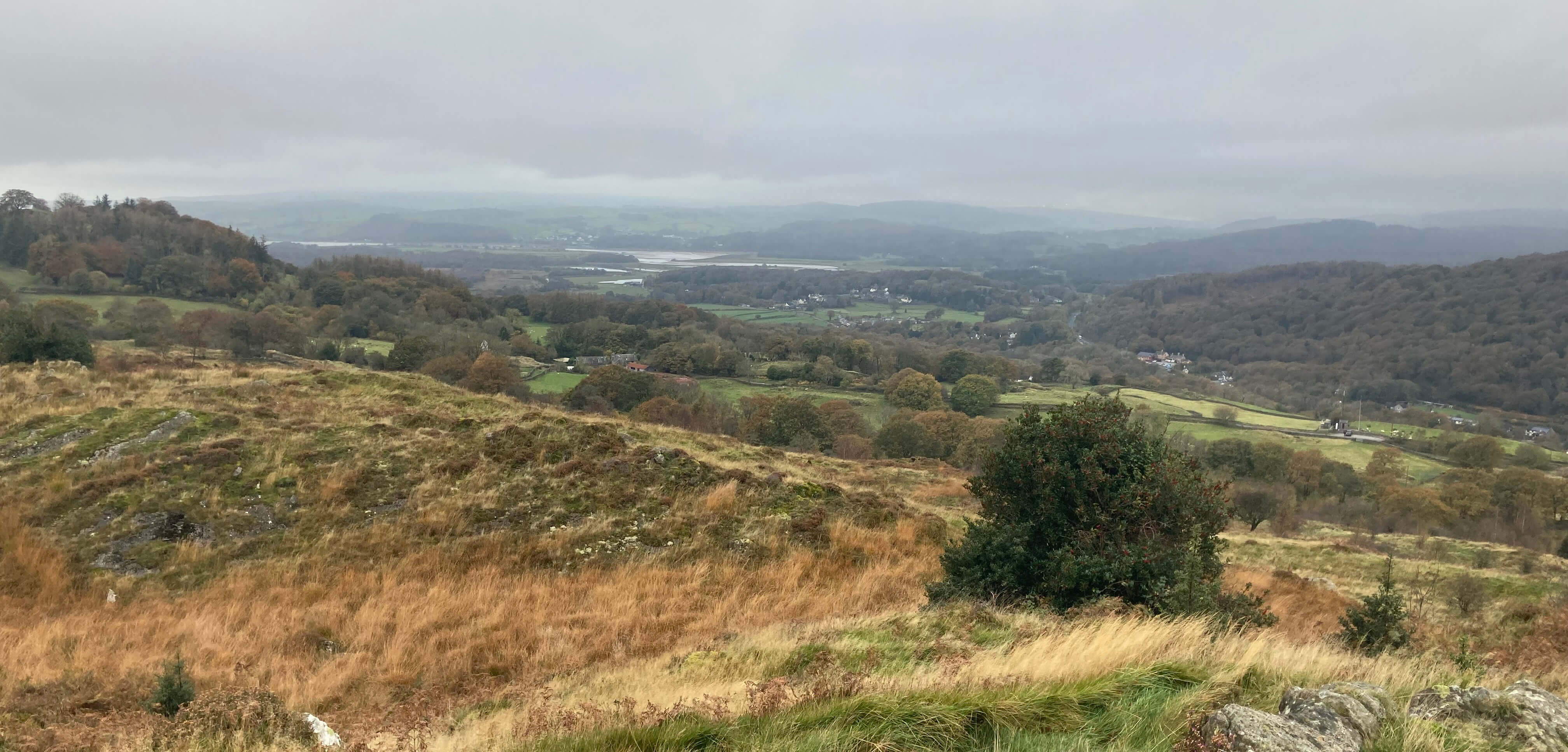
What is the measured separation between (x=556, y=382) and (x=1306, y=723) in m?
59.3

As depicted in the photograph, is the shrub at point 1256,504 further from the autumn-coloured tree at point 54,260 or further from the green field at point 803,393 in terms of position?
the autumn-coloured tree at point 54,260

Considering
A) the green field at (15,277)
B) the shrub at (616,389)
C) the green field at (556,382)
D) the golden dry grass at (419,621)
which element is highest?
the green field at (15,277)

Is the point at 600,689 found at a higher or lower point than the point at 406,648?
higher

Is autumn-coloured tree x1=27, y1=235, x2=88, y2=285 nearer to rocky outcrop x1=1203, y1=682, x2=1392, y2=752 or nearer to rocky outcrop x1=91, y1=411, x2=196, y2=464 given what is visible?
rocky outcrop x1=91, y1=411, x2=196, y2=464

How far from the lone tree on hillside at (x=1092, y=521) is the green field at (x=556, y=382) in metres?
48.6

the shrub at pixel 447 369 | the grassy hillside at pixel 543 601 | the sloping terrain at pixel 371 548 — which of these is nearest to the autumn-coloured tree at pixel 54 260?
the shrub at pixel 447 369

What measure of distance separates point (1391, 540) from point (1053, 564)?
3208 cm

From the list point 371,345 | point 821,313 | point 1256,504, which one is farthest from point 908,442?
point 821,313

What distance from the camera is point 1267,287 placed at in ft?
566

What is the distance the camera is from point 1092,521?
8.14 m

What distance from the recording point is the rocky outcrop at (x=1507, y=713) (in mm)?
4551

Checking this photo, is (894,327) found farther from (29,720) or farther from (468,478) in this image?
(29,720)

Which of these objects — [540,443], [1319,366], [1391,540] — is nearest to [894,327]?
[1319,366]

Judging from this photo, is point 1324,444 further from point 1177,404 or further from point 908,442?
point 908,442
